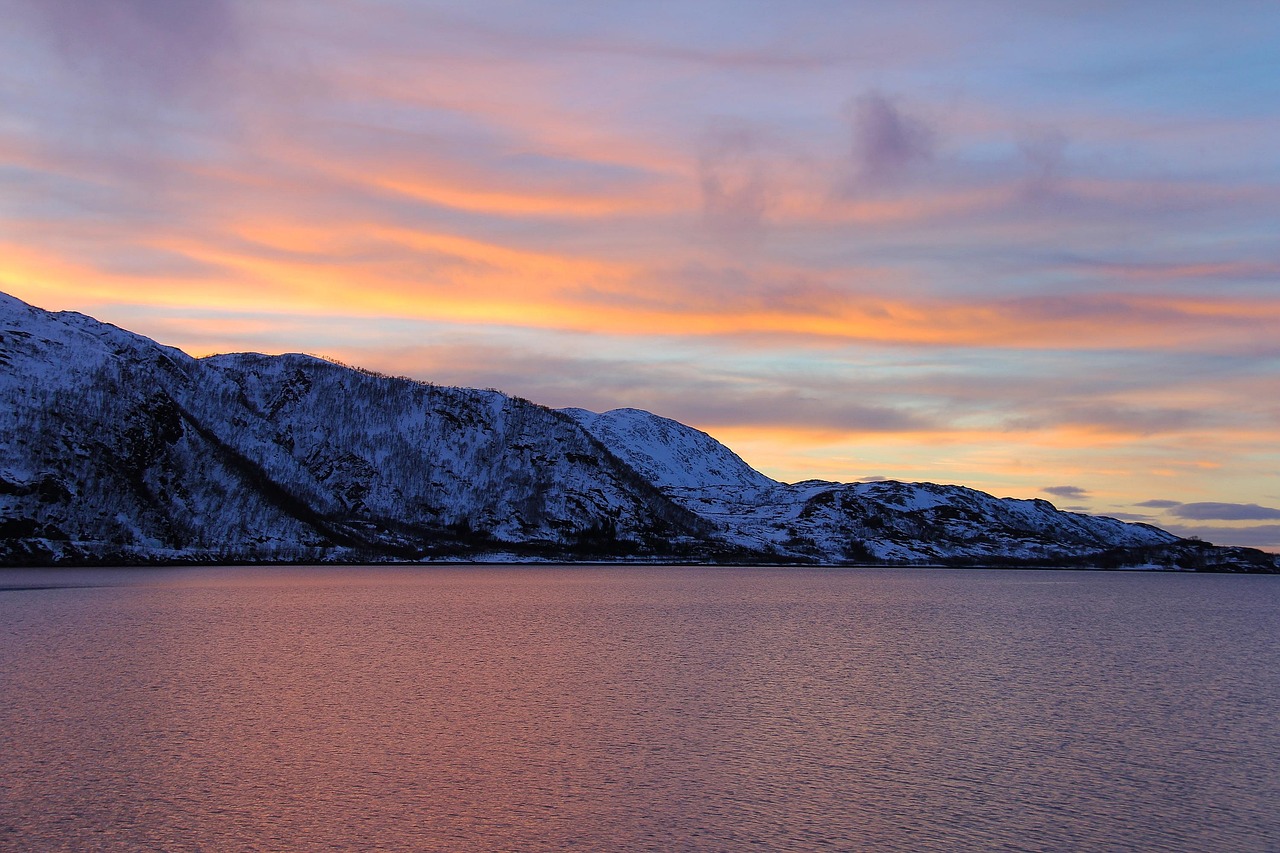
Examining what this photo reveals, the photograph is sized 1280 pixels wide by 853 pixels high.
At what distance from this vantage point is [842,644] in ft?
234

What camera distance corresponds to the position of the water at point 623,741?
84.5 ft

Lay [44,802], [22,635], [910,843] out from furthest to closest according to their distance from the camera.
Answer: [22,635] < [44,802] < [910,843]

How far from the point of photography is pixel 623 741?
119ft

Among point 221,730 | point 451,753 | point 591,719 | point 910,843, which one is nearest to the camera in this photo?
point 910,843

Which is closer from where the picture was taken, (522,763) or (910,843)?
(910,843)

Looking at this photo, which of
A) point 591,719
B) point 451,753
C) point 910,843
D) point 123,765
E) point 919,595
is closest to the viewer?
point 910,843

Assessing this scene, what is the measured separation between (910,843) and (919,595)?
13911 centimetres

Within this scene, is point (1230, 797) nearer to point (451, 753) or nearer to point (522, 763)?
point (522, 763)

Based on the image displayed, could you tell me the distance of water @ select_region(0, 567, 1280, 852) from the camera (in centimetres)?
2575

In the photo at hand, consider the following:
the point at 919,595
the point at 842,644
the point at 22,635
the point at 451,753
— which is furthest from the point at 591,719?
the point at 919,595

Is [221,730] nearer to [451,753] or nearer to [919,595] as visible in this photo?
[451,753]

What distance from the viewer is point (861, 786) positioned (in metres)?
30.3

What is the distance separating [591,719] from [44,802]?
18757mm

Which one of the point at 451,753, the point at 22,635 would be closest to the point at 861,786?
the point at 451,753
